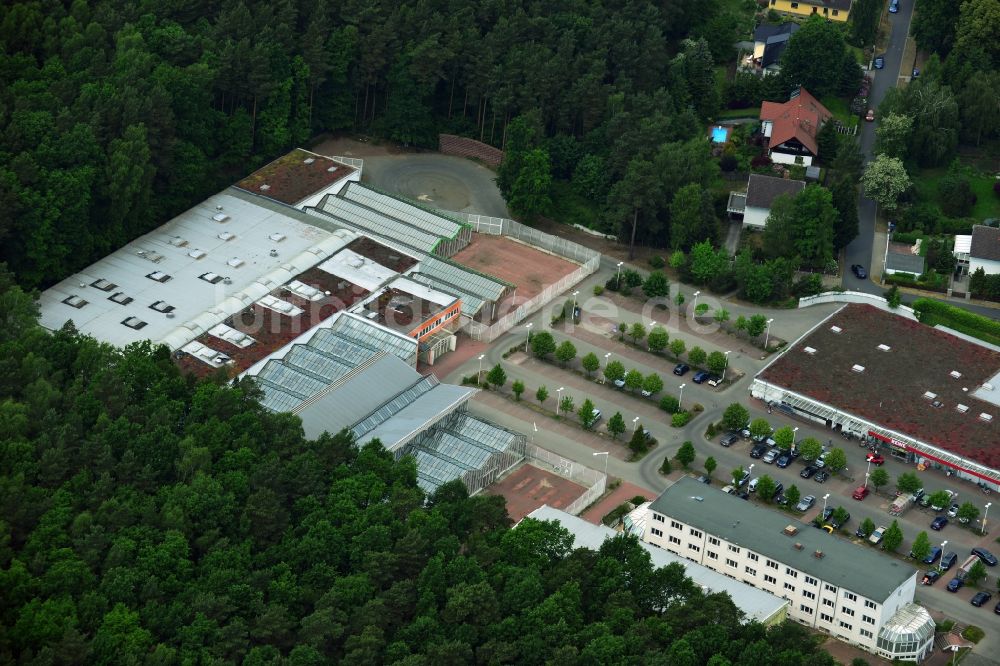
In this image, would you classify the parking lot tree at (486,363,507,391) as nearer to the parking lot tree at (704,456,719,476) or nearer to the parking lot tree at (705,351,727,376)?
the parking lot tree at (705,351,727,376)

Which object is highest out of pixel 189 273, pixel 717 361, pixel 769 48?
pixel 769 48

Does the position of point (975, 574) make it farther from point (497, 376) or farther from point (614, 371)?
point (497, 376)

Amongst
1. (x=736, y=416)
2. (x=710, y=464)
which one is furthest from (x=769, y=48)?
(x=710, y=464)

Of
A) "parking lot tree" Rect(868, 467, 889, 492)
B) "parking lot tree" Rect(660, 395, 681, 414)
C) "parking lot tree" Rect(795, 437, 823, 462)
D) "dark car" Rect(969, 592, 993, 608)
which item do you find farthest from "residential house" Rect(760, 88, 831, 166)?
"dark car" Rect(969, 592, 993, 608)

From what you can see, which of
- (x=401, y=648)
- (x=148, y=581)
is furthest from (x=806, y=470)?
(x=148, y=581)

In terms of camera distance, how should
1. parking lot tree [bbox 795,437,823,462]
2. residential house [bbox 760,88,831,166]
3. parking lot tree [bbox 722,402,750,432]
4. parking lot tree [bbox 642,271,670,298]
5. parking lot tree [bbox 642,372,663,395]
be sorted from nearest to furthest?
parking lot tree [bbox 795,437,823,462], parking lot tree [bbox 722,402,750,432], parking lot tree [bbox 642,372,663,395], parking lot tree [bbox 642,271,670,298], residential house [bbox 760,88,831,166]
